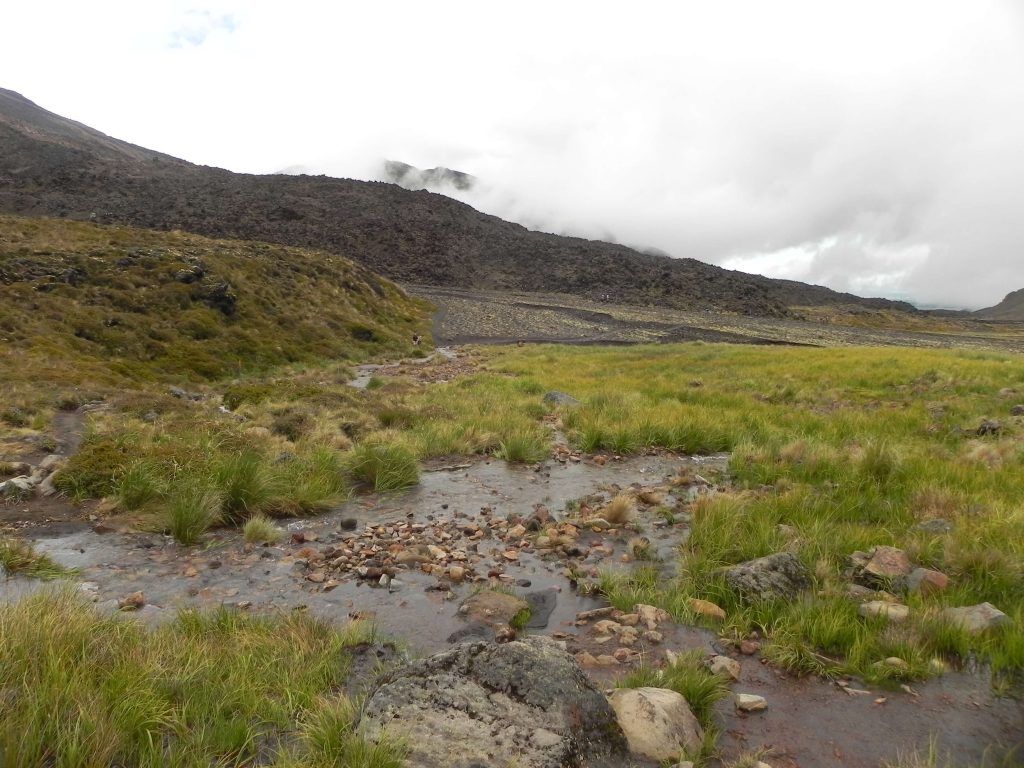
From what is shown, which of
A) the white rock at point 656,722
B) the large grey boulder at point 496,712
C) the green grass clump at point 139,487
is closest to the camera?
the large grey boulder at point 496,712

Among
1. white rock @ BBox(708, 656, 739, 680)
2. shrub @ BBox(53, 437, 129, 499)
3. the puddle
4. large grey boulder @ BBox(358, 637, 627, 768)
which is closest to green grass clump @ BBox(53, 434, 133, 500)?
shrub @ BBox(53, 437, 129, 499)

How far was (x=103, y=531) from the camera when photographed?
23.7 ft

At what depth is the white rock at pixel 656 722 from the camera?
10.9ft

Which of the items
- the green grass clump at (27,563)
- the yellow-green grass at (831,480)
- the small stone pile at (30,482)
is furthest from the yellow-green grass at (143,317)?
the yellow-green grass at (831,480)

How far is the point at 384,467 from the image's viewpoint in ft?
31.4

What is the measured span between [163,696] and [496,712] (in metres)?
1.81

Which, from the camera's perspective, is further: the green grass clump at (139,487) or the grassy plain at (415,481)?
the green grass clump at (139,487)

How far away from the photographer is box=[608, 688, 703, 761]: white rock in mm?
3320

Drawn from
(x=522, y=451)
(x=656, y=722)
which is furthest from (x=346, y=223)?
(x=656, y=722)

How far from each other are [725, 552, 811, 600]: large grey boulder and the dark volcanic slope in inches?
4522

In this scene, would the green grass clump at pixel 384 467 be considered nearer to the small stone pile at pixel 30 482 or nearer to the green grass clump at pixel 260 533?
the green grass clump at pixel 260 533

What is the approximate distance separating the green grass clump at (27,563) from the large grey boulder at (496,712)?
4387 millimetres

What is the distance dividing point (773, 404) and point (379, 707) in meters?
15.9

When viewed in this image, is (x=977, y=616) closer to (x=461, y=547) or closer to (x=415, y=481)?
(x=461, y=547)
